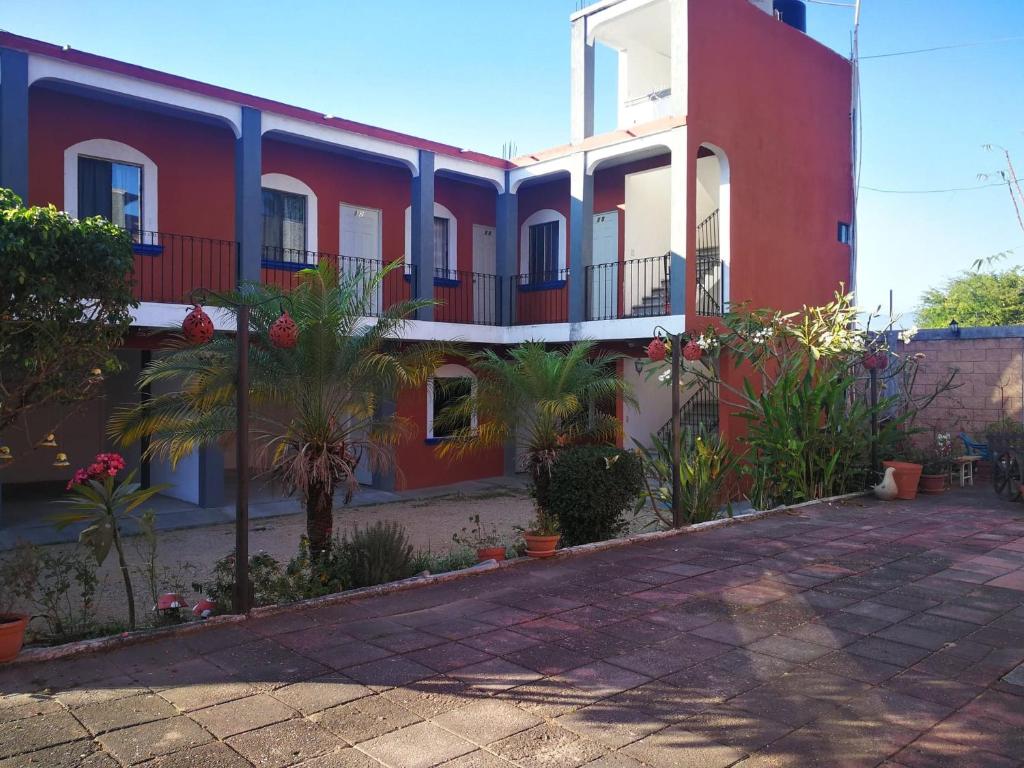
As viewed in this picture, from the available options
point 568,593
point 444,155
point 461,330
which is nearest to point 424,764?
point 568,593

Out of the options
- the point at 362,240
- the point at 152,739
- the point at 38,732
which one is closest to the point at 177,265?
the point at 362,240

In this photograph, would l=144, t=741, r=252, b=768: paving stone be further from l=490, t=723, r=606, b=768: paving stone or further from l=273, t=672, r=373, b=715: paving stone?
l=490, t=723, r=606, b=768: paving stone

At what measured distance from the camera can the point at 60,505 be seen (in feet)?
39.1

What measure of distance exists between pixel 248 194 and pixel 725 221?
7.19 m

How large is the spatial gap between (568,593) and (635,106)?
11.3 m

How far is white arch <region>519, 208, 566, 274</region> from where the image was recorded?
15.5 meters

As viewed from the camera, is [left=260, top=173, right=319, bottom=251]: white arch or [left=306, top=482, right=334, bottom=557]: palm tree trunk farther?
[left=260, top=173, right=319, bottom=251]: white arch

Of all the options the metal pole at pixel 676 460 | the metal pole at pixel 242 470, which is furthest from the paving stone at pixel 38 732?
the metal pole at pixel 676 460

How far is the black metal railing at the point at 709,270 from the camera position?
1301cm

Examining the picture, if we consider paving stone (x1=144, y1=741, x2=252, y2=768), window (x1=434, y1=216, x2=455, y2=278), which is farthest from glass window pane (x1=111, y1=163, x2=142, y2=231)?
paving stone (x1=144, y1=741, x2=252, y2=768)

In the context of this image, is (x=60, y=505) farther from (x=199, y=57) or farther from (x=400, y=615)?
(x=400, y=615)

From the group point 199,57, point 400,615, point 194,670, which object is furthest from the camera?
point 199,57

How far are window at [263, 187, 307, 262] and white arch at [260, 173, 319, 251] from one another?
7 centimetres

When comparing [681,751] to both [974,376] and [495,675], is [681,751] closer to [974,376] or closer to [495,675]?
[495,675]
